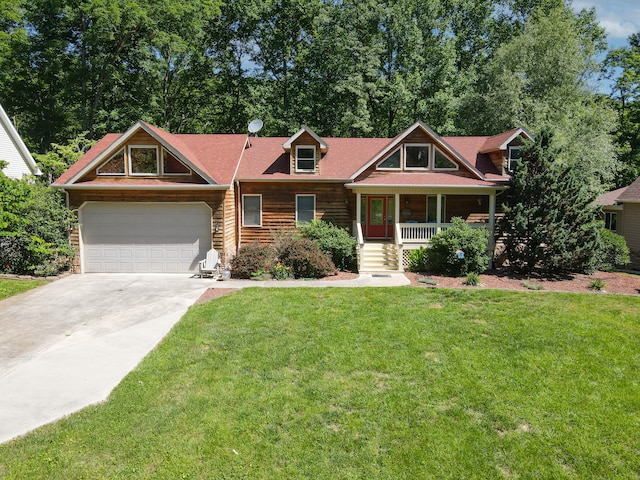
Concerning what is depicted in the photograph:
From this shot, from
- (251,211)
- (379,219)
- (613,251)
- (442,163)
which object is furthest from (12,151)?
(613,251)

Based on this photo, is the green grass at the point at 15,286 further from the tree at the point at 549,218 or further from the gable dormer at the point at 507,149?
the gable dormer at the point at 507,149

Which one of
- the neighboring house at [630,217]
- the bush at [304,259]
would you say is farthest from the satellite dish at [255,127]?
the neighboring house at [630,217]

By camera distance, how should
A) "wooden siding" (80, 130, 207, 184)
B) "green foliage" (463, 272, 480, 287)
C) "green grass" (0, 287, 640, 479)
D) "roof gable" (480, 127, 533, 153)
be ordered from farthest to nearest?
"roof gable" (480, 127, 533, 153) → "wooden siding" (80, 130, 207, 184) → "green foliage" (463, 272, 480, 287) → "green grass" (0, 287, 640, 479)

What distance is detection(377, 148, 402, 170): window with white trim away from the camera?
1842 centimetres

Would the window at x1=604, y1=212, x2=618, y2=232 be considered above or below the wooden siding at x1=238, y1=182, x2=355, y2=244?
below

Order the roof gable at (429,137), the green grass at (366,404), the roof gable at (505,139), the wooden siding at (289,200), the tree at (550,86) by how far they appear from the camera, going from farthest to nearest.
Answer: the tree at (550,86)
the roof gable at (505,139)
the wooden siding at (289,200)
the roof gable at (429,137)
the green grass at (366,404)

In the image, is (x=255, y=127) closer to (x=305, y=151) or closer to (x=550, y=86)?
(x=305, y=151)

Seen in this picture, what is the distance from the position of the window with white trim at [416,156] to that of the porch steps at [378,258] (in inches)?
145

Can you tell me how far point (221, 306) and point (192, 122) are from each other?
27009mm

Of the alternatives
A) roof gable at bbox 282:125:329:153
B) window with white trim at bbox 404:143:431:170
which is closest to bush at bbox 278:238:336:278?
roof gable at bbox 282:125:329:153

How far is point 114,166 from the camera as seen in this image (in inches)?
636

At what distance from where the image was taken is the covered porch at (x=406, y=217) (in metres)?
16.9

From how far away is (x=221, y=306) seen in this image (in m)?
11.5

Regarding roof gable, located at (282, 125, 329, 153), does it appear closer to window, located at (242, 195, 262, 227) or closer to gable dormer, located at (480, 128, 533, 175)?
window, located at (242, 195, 262, 227)
